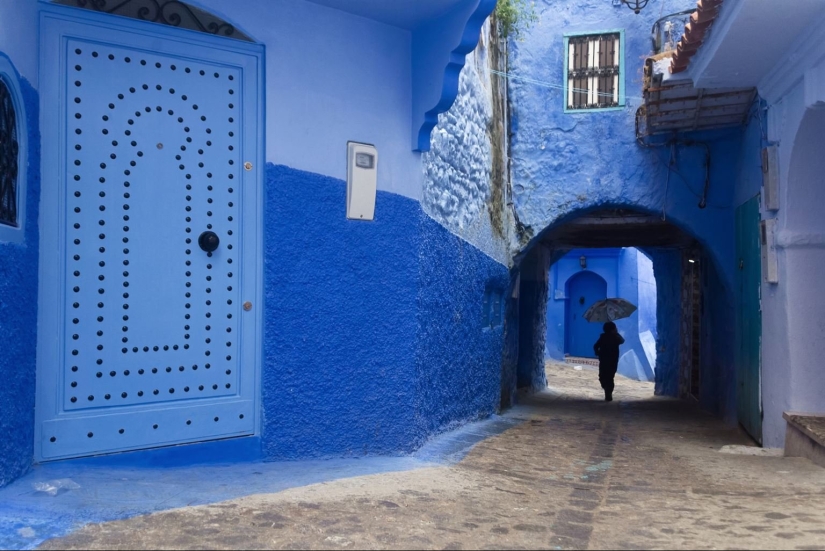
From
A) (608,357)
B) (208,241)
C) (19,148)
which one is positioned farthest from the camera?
(608,357)

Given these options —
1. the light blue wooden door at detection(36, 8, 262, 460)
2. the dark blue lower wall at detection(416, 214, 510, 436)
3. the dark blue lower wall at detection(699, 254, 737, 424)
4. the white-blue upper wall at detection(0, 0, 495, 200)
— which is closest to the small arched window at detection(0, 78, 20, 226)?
the light blue wooden door at detection(36, 8, 262, 460)

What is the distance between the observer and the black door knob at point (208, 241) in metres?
4.32

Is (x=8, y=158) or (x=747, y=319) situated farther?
(x=747, y=319)

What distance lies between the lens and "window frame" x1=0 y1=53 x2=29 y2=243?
11.5 ft

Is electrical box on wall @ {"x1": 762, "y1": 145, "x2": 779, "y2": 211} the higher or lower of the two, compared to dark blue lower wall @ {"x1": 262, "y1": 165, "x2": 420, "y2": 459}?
higher

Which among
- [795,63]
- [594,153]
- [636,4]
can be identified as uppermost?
[636,4]

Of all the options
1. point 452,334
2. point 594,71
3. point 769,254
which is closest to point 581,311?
A: point 594,71

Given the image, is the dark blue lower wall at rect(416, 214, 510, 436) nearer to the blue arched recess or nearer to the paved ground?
the paved ground

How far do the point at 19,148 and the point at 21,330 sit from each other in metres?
0.84

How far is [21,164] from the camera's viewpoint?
3623 millimetres

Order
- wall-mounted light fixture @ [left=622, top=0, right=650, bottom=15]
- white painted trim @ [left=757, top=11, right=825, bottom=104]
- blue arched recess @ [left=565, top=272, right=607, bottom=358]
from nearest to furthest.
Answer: white painted trim @ [left=757, top=11, right=825, bottom=104] → wall-mounted light fixture @ [left=622, top=0, right=650, bottom=15] → blue arched recess @ [left=565, top=272, right=607, bottom=358]

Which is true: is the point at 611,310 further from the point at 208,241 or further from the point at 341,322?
the point at 208,241

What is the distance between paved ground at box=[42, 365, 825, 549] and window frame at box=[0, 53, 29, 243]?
4.51ft

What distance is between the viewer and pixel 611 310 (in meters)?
16.6
